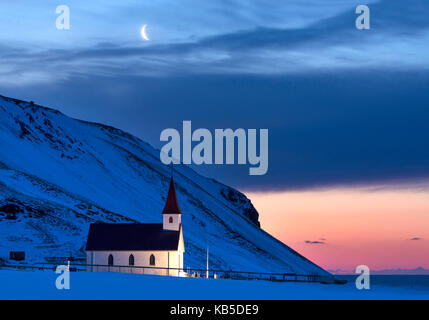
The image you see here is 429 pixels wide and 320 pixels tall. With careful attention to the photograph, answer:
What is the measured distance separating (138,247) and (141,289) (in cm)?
3060

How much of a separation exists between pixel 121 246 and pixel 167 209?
837cm

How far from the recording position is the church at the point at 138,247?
410ft

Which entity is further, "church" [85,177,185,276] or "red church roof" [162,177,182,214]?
"red church roof" [162,177,182,214]

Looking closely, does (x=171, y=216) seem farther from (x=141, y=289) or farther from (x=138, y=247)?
(x=141, y=289)

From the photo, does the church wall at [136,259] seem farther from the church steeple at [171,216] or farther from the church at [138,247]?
the church steeple at [171,216]

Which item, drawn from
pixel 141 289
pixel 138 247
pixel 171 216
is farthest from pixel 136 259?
pixel 141 289

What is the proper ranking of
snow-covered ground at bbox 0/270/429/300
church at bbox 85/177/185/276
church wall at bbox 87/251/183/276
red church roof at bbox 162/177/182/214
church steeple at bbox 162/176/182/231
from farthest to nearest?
red church roof at bbox 162/177/182/214
church steeple at bbox 162/176/182/231
church at bbox 85/177/185/276
church wall at bbox 87/251/183/276
snow-covered ground at bbox 0/270/429/300

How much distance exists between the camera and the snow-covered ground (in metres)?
85.9

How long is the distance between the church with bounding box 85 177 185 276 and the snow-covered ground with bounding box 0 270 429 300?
8.28 meters

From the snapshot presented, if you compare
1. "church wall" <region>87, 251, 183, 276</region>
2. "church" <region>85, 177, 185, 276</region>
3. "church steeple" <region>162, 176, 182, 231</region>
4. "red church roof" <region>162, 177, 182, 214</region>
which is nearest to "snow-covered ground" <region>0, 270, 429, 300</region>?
"church wall" <region>87, 251, 183, 276</region>

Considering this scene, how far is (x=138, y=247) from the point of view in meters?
126

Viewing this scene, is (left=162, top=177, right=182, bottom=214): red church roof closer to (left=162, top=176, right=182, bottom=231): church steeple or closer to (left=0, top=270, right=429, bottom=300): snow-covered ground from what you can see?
(left=162, top=176, right=182, bottom=231): church steeple
